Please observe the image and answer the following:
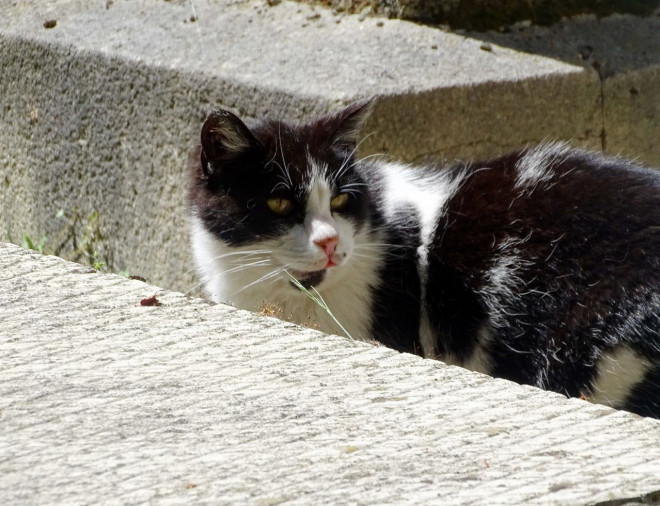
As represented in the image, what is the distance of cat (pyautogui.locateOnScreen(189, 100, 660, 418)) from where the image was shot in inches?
110

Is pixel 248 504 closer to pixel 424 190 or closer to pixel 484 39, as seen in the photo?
pixel 424 190

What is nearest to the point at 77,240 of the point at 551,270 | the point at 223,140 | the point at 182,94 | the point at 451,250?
the point at 182,94

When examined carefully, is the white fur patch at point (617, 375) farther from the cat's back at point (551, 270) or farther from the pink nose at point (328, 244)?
the pink nose at point (328, 244)

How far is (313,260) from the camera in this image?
2.98 m

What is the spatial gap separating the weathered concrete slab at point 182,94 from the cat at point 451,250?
0.50m

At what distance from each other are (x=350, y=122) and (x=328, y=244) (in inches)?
18.3

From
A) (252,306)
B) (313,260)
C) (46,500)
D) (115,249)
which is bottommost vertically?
(115,249)

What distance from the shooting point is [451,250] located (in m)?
3.06

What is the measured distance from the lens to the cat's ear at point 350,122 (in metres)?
3.17

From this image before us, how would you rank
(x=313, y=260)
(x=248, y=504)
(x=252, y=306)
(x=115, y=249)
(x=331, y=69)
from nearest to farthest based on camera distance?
(x=248, y=504), (x=313, y=260), (x=252, y=306), (x=331, y=69), (x=115, y=249)

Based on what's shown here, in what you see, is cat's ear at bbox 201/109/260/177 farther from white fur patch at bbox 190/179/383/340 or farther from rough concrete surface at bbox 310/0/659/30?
rough concrete surface at bbox 310/0/659/30

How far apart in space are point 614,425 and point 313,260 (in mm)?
1489

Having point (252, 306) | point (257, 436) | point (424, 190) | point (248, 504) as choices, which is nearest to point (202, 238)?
point (252, 306)

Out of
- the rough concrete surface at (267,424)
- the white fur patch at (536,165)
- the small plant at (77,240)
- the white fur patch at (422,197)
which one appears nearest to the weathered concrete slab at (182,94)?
the small plant at (77,240)
